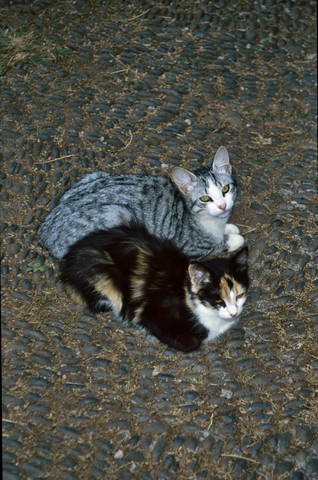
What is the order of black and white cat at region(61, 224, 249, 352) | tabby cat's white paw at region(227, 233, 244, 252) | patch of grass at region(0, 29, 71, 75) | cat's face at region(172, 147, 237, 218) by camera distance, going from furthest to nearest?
patch of grass at region(0, 29, 71, 75), tabby cat's white paw at region(227, 233, 244, 252), cat's face at region(172, 147, 237, 218), black and white cat at region(61, 224, 249, 352)

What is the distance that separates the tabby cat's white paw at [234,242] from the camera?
5.96 m

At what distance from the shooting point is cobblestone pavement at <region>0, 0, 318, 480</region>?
4621 mm

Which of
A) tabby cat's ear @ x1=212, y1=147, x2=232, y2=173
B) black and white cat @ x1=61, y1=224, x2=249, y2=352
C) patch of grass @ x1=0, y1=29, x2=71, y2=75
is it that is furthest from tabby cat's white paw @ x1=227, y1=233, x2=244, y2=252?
patch of grass @ x1=0, y1=29, x2=71, y2=75

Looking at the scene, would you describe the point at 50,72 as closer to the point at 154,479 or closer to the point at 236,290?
the point at 236,290

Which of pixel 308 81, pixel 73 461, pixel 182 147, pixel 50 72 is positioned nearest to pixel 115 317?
pixel 73 461

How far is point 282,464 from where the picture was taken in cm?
455

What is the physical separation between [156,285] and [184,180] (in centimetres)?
107

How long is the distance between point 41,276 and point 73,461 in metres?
1.67

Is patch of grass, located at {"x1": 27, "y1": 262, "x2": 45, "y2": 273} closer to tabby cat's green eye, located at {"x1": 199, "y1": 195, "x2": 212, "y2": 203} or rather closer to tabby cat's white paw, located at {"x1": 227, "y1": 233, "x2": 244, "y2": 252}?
tabby cat's green eye, located at {"x1": 199, "y1": 195, "x2": 212, "y2": 203}

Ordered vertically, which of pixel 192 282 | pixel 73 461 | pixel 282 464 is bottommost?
pixel 282 464

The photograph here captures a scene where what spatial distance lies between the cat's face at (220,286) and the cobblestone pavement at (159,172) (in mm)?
426

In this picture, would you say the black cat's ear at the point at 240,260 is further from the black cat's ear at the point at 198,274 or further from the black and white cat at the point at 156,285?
the black cat's ear at the point at 198,274

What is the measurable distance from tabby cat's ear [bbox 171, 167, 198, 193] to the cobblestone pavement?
73 centimetres

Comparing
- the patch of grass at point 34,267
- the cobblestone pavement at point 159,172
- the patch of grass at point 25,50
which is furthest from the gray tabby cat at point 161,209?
the patch of grass at point 25,50
